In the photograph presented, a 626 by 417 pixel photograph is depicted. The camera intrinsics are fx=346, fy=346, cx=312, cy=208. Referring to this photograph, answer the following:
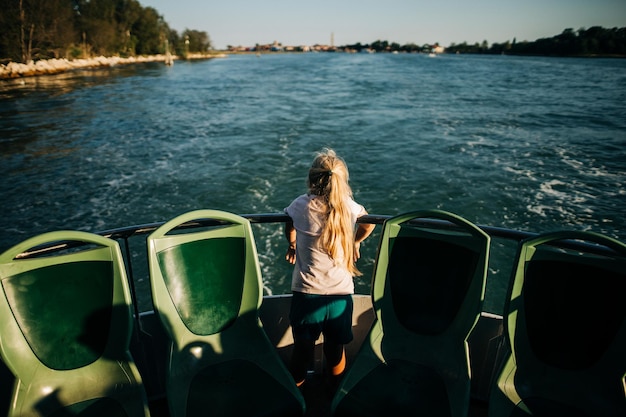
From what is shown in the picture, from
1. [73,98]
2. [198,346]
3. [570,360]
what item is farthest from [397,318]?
[73,98]

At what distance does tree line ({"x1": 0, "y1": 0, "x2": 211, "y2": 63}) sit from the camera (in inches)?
1927

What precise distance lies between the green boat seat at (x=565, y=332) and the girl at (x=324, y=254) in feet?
3.00

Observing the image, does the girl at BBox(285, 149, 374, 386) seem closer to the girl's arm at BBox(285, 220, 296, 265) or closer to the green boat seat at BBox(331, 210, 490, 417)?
the girl's arm at BBox(285, 220, 296, 265)

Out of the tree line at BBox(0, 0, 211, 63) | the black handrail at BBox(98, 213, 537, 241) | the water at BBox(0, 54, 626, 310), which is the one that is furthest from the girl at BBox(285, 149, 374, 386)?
the tree line at BBox(0, 0, 211, 63)

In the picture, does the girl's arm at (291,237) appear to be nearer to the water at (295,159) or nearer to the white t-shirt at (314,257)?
the white t-shirt at (314,257)

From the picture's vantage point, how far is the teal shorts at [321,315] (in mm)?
2141

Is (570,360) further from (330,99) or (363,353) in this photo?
(330,99)

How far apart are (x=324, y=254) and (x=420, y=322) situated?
71 centimetres

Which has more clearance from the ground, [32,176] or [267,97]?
[267,97]

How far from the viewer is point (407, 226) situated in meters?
2.10

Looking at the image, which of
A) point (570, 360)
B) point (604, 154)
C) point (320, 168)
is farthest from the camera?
point (604, 154)

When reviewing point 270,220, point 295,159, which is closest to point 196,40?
point 295,159

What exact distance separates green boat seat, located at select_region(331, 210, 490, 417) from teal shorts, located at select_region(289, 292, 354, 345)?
183 millimetres

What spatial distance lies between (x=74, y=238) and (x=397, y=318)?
1892mm
